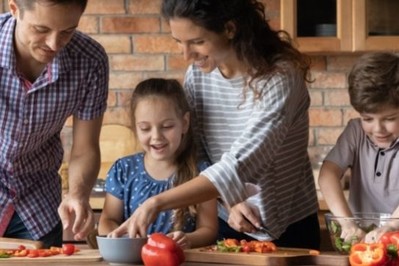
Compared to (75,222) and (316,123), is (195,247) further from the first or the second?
(316,123)

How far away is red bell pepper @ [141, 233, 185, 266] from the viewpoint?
2.14m

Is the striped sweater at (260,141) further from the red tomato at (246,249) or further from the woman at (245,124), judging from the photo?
the red tomato at (246,249)

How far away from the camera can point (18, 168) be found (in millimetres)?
2555

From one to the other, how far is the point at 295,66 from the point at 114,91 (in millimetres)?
2043

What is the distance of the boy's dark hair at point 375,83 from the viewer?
8.61ft

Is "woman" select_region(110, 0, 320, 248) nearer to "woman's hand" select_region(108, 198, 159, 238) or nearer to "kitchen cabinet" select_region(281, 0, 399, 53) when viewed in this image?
"woman's hand" select_region(108, 198, 159, 238)

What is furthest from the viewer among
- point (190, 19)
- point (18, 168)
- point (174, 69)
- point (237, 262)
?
point (174, 69)

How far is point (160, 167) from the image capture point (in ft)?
9.02

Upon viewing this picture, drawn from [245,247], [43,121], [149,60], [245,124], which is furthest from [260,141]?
[149,60]

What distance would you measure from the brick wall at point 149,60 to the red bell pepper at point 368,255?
2303mm

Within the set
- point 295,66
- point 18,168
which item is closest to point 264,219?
point 295,66

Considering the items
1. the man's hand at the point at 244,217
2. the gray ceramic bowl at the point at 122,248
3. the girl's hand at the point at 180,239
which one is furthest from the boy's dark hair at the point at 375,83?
the gray ceramic bowl at the point at 122,248

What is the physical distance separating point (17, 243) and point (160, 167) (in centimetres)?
49

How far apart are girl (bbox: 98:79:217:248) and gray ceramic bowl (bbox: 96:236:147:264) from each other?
0.36 m
